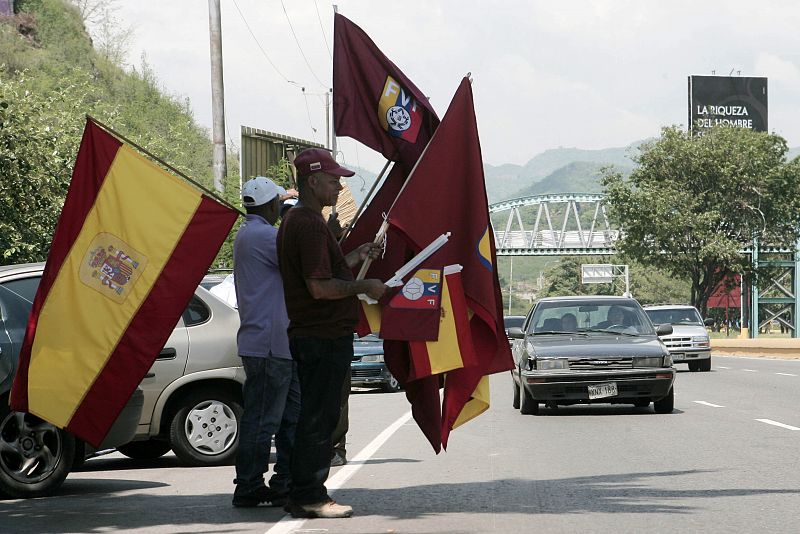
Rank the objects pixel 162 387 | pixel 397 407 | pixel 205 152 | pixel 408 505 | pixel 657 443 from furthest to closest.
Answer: pixel 205 152 < pixel 397 407 < pixel 657 443 < pixel 162 387 < pixel 408 505

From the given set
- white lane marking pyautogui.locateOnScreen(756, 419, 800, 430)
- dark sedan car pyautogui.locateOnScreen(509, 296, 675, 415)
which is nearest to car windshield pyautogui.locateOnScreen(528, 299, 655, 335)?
dark sedan car pyautogui.locateOnScreen(509, 296, 675, 415)

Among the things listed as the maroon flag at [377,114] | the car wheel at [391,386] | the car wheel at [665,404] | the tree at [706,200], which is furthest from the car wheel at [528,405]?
the tree at [706,200]

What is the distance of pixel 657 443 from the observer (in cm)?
1245

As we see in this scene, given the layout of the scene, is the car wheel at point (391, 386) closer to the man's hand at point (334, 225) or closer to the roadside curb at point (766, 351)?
the man's hand at point (334, 225)

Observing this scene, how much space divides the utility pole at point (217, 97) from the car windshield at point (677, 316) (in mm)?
12452

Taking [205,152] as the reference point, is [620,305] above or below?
below

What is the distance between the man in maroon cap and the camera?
7.64 metres

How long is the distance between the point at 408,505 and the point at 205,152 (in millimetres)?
80589

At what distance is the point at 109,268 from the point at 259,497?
5.56 feet

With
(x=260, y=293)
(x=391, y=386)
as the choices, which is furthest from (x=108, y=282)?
(x=391, y=386)

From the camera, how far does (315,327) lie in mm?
7656

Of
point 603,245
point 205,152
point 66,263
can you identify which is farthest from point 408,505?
point 603,245

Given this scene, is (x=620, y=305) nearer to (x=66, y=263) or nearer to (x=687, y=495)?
(x=687, y=495)

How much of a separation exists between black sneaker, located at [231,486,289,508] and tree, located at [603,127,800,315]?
5433 cm
